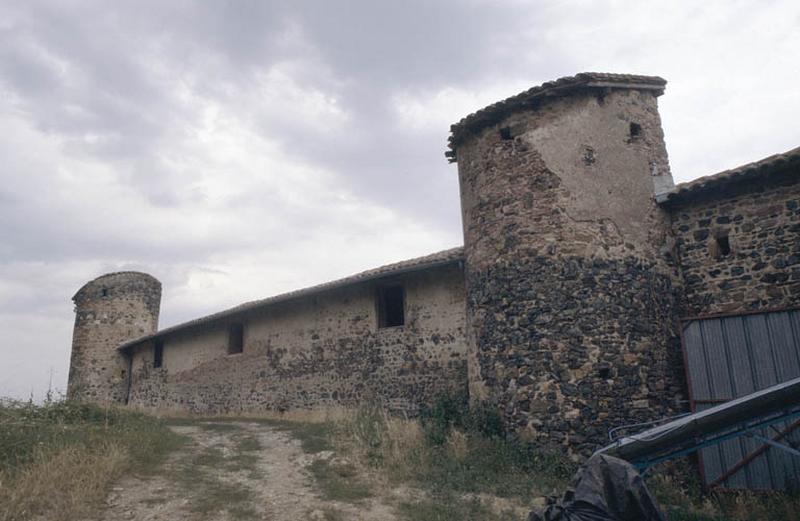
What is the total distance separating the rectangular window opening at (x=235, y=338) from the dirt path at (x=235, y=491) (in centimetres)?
688

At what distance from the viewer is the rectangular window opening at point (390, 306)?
41.1 ft

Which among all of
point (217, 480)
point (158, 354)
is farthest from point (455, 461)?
point (158, 354)

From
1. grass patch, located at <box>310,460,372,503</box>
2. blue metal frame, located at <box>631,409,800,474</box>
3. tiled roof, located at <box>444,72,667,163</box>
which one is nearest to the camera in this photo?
blue metal frame, located at <box>631,409,800,474</box>

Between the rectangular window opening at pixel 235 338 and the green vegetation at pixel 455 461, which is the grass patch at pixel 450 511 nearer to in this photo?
the green vegetation at pixel 455 461

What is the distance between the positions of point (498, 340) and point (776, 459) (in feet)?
13.0

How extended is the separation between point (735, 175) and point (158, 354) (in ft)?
62.8

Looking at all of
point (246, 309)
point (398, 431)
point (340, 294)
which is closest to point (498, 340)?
point (398, 431)

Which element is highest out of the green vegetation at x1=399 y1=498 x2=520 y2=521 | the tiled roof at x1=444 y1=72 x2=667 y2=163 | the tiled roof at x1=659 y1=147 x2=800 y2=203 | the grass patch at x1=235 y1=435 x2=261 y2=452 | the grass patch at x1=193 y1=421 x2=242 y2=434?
the tiled roof at x1=444 y1=72 x2=667 y2=163

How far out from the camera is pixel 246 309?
49.6ft

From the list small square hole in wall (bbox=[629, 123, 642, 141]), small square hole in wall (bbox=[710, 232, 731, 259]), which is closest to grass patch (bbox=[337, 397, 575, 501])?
small square hole in wall (bbox=[710, 232, 731, 259])

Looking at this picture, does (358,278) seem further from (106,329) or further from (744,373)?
(106,329)

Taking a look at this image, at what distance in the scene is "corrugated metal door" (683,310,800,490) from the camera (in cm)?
700

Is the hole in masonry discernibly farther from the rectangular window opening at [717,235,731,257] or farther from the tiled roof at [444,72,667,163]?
the tiled roof at [444,72,667,163]

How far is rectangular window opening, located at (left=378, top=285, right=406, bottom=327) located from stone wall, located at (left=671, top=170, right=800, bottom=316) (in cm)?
598
